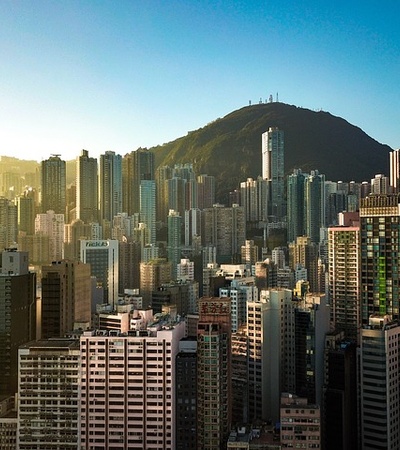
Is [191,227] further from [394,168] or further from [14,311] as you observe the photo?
[14,311]

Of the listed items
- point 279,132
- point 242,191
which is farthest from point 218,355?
point 279,132

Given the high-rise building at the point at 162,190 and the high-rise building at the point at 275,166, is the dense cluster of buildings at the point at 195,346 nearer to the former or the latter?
the high-rise building at the point at 162,190

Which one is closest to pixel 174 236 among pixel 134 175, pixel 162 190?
pixel 162 190

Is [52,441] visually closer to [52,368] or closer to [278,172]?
[52,368]

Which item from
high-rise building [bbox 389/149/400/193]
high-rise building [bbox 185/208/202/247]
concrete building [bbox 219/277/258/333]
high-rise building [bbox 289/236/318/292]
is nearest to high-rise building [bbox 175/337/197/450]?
concrete building [bbox 219/277/258/333]

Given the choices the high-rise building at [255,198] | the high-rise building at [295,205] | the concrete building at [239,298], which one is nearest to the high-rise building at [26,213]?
the concrete building at [239,298]
